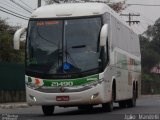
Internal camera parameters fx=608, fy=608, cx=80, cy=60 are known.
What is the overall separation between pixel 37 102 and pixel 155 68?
68.4 m

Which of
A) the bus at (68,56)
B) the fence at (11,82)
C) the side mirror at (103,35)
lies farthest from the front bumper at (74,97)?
the fence at (11,82)

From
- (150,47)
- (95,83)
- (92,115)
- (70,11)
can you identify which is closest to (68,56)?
(95,83)

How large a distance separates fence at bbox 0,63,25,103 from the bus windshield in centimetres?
1406

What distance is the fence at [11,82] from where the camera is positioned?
34969 millimetres

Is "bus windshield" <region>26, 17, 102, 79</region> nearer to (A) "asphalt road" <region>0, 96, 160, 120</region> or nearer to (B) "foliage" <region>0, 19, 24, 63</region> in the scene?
(A) "asphalt road" <region>0, 96, 160, 120</region>

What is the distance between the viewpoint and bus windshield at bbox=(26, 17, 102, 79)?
20.5 m

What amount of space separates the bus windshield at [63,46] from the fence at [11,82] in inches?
554

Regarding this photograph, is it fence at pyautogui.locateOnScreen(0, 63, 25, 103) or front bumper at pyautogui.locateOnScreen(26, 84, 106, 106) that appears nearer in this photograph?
front bumper at pyautogui.locateOnScreen(26, 84, 106, 106)

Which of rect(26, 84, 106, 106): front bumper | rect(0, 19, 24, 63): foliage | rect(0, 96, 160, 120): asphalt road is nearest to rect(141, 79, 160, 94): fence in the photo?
rect(0, 19, 24, 63): foliage

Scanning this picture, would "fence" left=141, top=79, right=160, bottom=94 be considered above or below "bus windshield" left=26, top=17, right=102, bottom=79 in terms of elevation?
below

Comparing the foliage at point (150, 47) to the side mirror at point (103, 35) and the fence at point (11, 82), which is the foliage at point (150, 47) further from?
the side mirror at point (103, 35)

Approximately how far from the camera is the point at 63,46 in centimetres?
2070

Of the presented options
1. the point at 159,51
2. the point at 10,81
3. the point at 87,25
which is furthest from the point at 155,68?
the point at 87,25

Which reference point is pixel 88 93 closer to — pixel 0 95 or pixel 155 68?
pixel 0 95
